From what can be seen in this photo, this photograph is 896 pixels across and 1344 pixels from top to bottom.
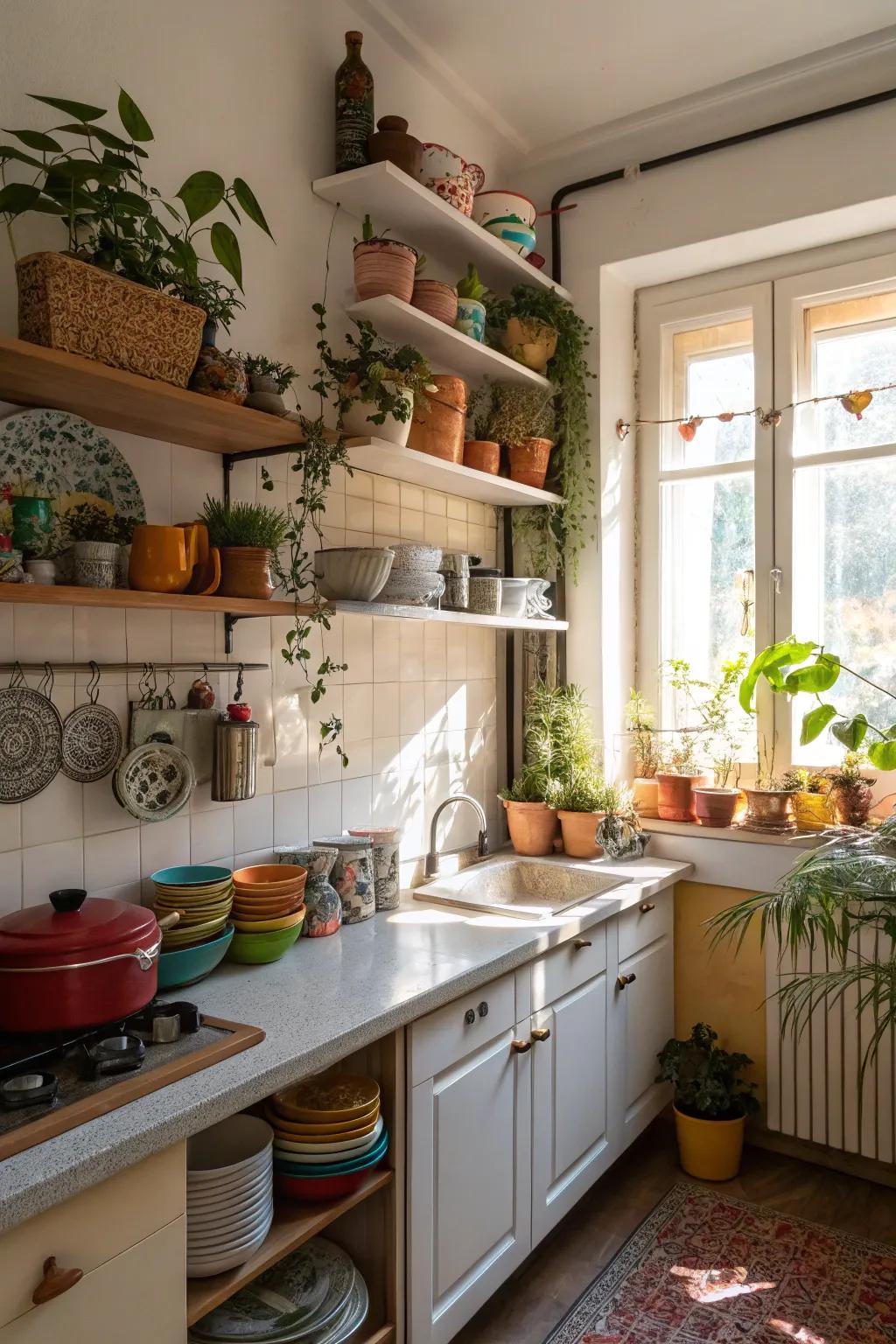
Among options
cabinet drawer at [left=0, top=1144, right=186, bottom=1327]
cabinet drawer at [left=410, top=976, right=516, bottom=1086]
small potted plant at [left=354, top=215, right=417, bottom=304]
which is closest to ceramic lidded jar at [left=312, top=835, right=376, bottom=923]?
cabinet drawer at [left=410, top=976, right=516, bottom=1086]

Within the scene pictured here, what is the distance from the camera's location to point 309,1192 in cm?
159

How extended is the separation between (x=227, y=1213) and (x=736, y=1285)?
1406 millimetres

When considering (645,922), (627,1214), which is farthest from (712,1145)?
(645,922)

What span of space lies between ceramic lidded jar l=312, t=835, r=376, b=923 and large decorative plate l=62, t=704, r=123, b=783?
1.93 feet

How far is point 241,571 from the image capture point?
1.79 m

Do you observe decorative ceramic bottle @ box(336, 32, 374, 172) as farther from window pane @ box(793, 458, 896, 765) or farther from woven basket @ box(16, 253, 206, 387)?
window pane @ box(793, 458, 896, 765)

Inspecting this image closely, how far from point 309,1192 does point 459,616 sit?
1.34 m

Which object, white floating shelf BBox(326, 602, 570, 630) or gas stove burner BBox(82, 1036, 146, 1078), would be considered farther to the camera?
white floating shelf BBox(326, 602, 570, 630)

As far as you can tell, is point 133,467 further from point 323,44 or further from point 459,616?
point 323,44

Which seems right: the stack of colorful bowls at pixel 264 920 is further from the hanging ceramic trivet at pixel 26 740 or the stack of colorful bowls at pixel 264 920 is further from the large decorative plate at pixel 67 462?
the large decorative plate at pixel 67 462

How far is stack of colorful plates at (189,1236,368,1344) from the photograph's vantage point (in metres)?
1.47

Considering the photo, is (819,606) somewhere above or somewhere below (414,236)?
below

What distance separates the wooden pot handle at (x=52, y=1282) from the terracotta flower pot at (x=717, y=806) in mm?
2175

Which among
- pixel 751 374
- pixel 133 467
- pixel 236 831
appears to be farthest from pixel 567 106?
pixel 236 831
